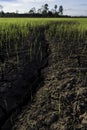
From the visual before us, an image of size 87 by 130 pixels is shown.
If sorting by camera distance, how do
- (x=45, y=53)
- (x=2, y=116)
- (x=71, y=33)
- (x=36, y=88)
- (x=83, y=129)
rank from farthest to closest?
(x=71, y=33)
(x=45, y=53)
(x=36, y=88)
(x=2, y=116)
(x=83, y=129)

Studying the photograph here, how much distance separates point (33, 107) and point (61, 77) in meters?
0.80

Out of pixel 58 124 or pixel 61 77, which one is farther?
pixel 61 77

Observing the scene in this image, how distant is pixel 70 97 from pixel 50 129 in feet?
2.06

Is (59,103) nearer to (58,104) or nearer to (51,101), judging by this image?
(58,104)

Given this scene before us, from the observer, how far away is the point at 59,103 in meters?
3.56

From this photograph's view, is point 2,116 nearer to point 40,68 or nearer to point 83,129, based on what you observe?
point 83,129

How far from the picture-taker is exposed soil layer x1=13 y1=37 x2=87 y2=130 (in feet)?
10.6

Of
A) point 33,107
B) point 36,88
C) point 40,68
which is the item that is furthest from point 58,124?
point 40,68

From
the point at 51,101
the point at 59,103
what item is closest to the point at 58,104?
the point at 59,103

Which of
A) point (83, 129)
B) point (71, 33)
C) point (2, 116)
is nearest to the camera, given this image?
point (83, 129)

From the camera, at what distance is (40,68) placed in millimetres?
4777

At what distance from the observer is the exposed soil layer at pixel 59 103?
325 cm

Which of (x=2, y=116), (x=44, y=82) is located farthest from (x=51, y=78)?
(x=2, y=116)

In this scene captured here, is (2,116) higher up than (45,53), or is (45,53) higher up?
(45,53)
